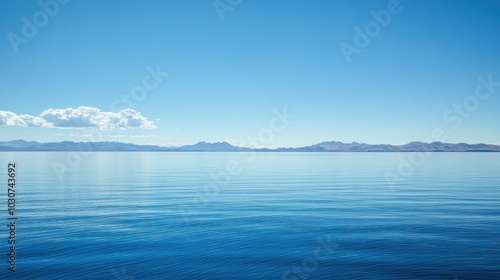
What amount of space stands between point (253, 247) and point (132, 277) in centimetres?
825

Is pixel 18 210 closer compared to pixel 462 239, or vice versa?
pixel 462 239

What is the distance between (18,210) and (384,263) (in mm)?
36404

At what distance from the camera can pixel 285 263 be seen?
20359 millimetres

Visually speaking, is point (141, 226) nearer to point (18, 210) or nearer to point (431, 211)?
point (18, 210)

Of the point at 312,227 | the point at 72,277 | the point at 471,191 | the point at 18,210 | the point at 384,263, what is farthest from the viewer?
the point at 471,191

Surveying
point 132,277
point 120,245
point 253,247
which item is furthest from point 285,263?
point 120,245

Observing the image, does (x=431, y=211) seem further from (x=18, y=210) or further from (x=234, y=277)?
(x=18, y=210)

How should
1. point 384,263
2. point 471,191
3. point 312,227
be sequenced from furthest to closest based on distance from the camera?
point 471,191
point 312,227
point 384,263

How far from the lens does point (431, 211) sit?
36.5 m

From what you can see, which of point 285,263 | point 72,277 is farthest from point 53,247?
point 285,263

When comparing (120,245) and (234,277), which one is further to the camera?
(120,245)

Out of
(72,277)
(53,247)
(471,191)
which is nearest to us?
(72,277)

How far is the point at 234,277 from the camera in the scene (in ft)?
59.6

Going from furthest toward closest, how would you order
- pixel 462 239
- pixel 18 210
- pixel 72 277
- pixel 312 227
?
pixel 18 210 < pixel 312 227 < pixel 462 239 < pixel 72 277
